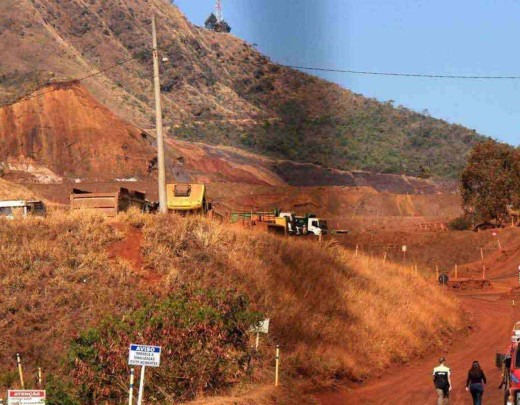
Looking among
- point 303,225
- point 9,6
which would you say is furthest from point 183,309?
point 9,6

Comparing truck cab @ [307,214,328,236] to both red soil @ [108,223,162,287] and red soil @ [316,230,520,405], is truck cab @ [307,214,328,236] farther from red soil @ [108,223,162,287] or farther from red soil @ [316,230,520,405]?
red soil @ [108,223,162,287]

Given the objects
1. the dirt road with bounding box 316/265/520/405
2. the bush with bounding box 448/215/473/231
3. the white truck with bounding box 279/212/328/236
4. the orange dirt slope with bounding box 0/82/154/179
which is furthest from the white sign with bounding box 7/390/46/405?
the bush with bounding box 448/215/473/231

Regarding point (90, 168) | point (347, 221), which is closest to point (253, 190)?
point (347, 221)

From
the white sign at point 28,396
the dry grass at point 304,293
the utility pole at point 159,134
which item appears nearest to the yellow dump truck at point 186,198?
the dry grass at point 304,293

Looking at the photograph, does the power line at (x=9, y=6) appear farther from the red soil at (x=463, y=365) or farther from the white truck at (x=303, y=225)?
the red soil at (x=463, y=365)

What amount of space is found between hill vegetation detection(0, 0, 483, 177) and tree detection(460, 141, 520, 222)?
41.5m

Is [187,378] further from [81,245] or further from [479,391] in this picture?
[81,245]

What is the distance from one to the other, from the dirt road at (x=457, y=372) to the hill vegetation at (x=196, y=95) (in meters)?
79.9

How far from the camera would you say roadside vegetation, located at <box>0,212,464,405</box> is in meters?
22.2

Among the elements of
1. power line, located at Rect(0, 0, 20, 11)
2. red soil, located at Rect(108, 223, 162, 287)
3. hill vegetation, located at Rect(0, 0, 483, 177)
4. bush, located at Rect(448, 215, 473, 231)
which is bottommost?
red soil, located at Rect(108, 223, 162, 287)

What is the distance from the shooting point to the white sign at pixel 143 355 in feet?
55.0

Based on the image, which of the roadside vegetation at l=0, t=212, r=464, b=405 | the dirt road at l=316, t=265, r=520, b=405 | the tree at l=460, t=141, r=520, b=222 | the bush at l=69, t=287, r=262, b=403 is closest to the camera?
the bush at l=69, t=287, r=262, b=403

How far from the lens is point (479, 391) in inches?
902

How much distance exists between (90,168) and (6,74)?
41.3 meters
